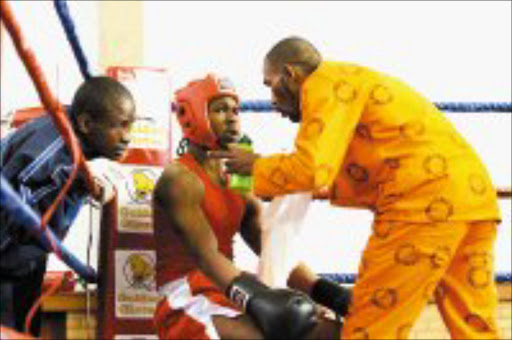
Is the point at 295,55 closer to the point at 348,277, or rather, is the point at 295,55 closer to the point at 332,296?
the point at 332,296

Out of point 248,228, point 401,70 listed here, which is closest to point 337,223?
point 401,70

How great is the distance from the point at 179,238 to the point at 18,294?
1.19ft

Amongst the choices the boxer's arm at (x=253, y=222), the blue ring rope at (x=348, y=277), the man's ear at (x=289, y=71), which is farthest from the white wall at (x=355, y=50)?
the man's ear at (x=289, y=71)

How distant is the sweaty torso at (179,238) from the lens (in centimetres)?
229

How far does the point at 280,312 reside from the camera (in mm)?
1744

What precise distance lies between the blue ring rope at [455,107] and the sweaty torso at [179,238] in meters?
0.74

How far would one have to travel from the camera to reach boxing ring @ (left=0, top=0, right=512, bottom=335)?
1409mm

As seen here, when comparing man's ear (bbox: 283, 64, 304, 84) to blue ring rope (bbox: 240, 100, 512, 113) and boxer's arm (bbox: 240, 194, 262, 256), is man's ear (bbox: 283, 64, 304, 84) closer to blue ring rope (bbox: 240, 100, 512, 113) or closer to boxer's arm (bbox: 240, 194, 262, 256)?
boxer's arm (bbox: 240, 194, 262, 256)

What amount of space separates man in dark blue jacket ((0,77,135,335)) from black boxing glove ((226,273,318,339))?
473mm

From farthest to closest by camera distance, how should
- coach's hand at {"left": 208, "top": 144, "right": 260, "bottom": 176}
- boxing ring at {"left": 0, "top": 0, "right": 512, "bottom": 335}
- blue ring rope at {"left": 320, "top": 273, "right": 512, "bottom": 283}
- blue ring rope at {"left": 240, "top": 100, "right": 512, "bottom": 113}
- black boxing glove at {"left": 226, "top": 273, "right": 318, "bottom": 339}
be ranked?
blue ring rope at {"left": 240, "top": 100, "right": 512, "bottom": 113} < blue ring rope at {"left": 320, "top": 273, "right": 512, "bottom": 283} < coach's hand at {"left": 208, "top": 144, "right": 260, "bottom": 176} < black boxing glove at {"left": 226, "top": 273, "right": 318, "bottom": 339} < boxing ring at {"left": 0, "top": 0, "right": 512, "bottom": 335}

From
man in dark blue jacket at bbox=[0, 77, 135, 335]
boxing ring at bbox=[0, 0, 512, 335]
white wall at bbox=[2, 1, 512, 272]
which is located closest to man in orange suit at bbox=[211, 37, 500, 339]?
man in dark blue jacket at bbox=[0, 77, 135, 335]

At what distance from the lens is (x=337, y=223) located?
824cm

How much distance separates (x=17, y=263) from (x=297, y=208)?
0.58 meters

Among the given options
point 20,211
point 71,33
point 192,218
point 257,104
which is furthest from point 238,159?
point 257,104
